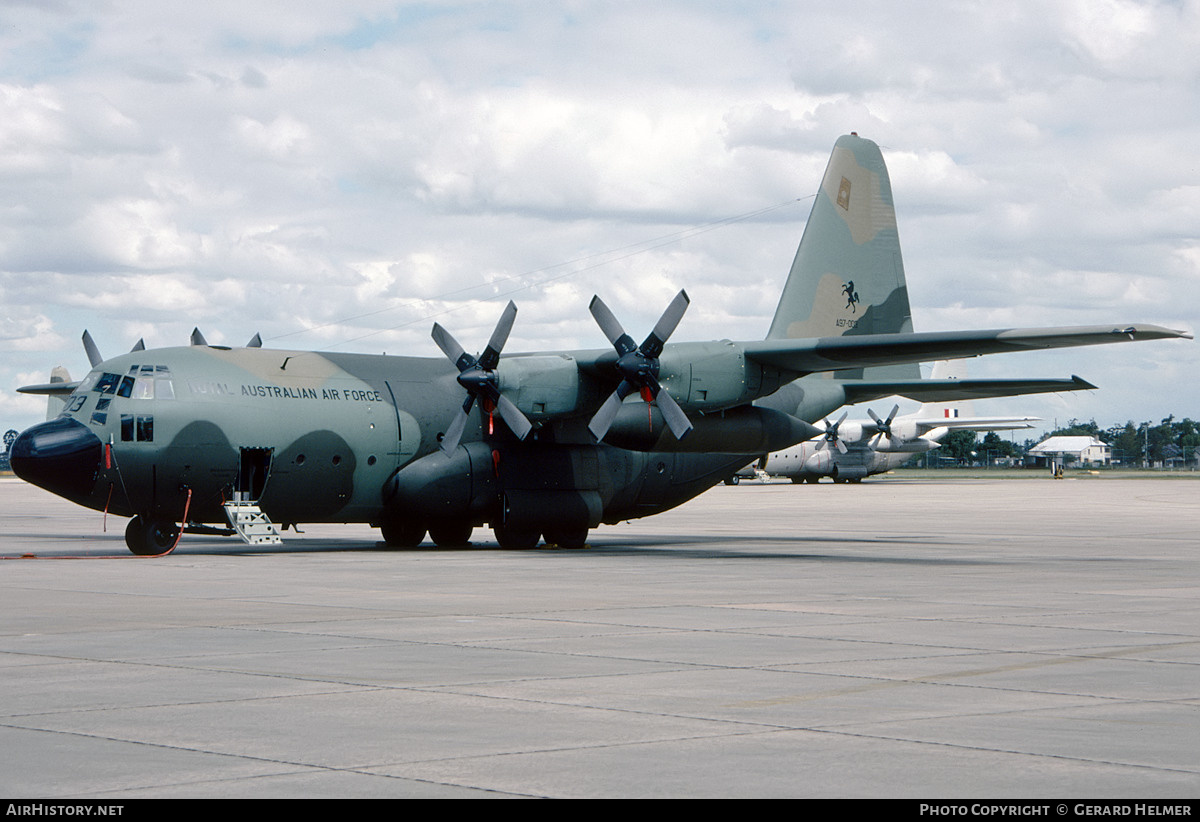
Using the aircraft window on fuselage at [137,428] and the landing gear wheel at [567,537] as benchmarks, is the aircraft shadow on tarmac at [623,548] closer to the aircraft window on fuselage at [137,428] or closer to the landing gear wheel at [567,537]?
the landing gear wheel at [567,537]

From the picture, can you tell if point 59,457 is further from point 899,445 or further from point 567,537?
point 899,445

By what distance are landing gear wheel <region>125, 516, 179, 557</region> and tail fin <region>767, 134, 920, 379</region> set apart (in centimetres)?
1595

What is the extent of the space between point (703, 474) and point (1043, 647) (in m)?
20.3

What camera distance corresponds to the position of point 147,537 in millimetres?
27469

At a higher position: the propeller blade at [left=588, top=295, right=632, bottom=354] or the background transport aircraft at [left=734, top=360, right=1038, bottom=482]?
the propeller blade at [left=588, top=295, right=632, bottom=354]

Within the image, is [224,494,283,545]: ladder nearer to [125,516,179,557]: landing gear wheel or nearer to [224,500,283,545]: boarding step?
[224,500,283,545]: boarding step

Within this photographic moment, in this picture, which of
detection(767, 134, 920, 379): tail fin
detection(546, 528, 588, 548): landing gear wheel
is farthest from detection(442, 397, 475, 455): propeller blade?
detection(767, 134, 920, 379): tail fin

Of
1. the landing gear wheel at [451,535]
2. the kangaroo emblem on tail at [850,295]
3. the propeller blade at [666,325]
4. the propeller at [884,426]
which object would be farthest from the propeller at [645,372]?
the propeller at [884,426]

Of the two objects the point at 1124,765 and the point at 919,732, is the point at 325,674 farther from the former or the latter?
the point at 1124,765

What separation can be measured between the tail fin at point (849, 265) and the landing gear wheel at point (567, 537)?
775cm

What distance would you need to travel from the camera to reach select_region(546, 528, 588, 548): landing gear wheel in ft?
103

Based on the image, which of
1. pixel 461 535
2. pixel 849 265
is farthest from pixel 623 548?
pixel 849 265

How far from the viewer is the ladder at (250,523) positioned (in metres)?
27.0

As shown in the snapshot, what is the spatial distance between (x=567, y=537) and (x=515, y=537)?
1.55 meters
